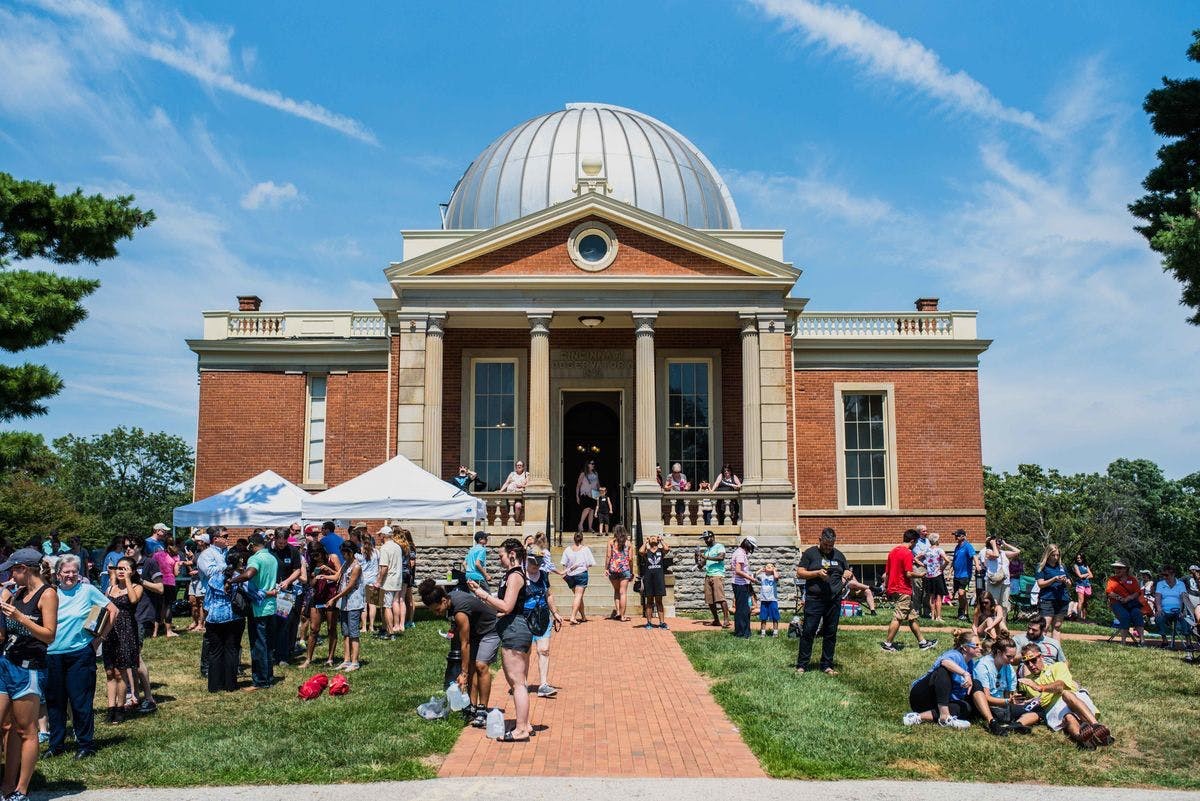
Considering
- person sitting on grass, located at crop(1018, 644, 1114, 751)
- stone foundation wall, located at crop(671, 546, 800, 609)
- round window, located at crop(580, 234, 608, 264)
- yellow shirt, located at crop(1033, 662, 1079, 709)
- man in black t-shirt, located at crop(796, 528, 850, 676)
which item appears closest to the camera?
person sitting on grass, located at crop(1018, 644, 1114, 751)

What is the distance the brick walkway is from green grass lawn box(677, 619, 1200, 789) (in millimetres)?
325

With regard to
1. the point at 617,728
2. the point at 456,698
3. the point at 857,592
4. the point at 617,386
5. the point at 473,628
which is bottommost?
the point at 617,728

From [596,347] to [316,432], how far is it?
7.78 meters

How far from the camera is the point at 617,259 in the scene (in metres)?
22.6

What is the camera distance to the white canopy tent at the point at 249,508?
55.6ft

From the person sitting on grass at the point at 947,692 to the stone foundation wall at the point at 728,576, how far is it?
9.74 m

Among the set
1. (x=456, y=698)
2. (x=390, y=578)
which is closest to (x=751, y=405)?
(x=390, y=578)

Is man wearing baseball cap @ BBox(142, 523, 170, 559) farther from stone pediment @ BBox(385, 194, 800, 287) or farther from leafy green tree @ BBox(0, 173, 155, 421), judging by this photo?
stone pediment @ BBox(385, 194, 800, 287)

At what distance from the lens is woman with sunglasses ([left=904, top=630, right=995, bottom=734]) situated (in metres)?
9.95

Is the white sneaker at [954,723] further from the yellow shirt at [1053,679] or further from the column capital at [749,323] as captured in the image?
the column capital at [749,323]

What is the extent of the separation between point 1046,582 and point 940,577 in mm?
3543

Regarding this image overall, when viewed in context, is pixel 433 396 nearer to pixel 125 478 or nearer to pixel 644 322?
pixel 644 322

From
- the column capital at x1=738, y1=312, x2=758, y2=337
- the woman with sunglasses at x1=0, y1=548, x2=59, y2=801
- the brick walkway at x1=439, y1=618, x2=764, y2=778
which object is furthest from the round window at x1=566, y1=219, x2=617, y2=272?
the woman with sunglasses at x1=0, y1=548, x2=59, y2=801

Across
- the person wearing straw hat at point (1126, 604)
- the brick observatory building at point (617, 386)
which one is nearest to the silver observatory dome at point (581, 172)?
the brick observatory building at point (617, 386)
